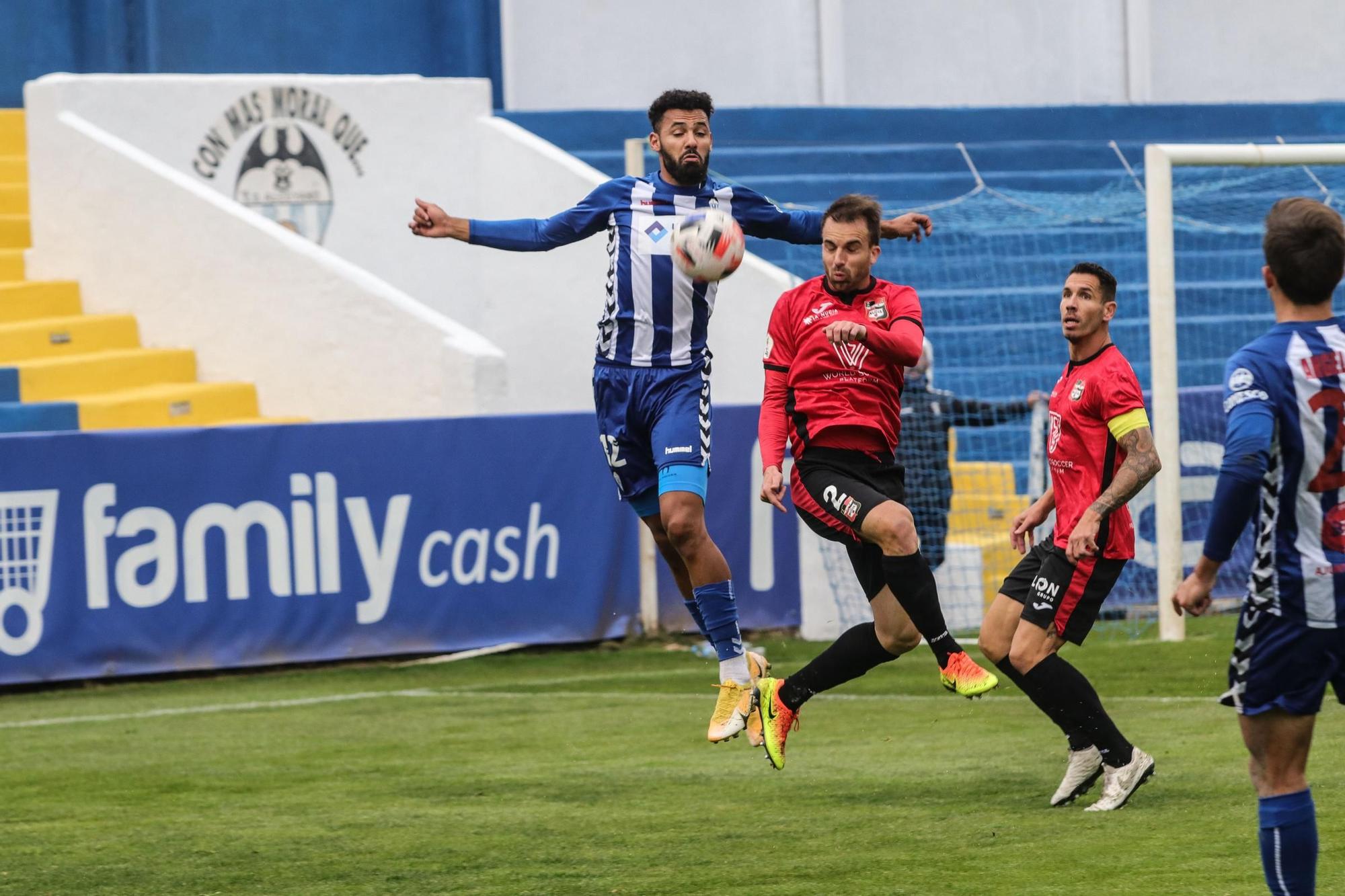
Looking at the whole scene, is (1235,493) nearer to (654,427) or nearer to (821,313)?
(821,313)

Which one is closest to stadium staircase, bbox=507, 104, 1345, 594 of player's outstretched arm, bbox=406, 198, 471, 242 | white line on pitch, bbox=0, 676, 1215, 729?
white line on pitch, bbox=0, 676, 1215, 729

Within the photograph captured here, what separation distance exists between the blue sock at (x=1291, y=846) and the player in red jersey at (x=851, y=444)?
7.51 ft

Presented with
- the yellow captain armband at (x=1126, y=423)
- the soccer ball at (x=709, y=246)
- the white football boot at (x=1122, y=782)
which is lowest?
the white football boot at (x=1122, y=782)

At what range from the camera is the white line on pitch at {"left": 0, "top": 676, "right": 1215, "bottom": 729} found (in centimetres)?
1052

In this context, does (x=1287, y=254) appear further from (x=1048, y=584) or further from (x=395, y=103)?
(x=395, y=103)

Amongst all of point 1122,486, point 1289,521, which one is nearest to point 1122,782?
point 1122,486

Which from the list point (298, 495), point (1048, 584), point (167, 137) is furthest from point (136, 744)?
point (167, 137)

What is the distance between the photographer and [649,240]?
297 inches

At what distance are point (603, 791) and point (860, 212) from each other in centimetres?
242

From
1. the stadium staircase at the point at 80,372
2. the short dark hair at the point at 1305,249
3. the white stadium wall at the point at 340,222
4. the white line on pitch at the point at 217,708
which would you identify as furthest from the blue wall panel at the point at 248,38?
the short dark hair at the point at 1305,249

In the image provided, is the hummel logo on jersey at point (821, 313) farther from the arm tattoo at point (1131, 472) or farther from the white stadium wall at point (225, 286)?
the white stadium wall at point (225, 286)

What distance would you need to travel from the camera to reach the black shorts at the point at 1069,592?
7258mm

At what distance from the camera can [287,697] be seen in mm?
11430

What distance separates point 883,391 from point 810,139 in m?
14.0
